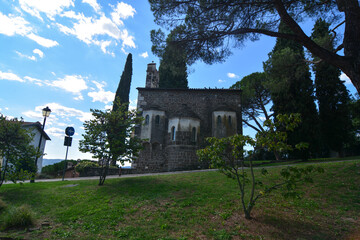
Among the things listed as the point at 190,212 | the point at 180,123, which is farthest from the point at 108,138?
the point at 180,123

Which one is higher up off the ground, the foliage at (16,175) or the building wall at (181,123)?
the building wall at (181,123)

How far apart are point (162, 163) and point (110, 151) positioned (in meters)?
9.85

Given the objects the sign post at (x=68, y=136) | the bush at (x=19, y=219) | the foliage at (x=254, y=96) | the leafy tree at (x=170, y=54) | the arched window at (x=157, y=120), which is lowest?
the bush at (x=19, y=219)

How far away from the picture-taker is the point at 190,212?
6.23 meters

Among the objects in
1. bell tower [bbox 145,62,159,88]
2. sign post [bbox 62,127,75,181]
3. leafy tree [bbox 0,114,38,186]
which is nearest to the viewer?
leafy tree [bbox 0,114,38,186]

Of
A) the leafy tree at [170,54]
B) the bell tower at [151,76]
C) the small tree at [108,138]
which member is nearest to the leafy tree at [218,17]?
the leafy tree at [170,54]

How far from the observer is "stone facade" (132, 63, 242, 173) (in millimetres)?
19344

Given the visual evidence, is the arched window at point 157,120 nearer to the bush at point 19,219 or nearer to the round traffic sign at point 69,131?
the round traffic sign at point 69,131

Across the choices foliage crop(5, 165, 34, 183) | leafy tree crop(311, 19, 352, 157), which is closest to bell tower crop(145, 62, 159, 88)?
foliage crop(5, 165, 34, 183)

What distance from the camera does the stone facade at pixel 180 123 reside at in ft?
63.5

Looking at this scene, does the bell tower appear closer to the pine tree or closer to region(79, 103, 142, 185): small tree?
the pine tree

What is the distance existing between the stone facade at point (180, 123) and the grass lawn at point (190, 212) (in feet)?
32.9

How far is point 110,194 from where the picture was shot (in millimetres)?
8312

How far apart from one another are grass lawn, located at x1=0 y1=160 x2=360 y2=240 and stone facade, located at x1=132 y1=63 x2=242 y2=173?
10041 mm
